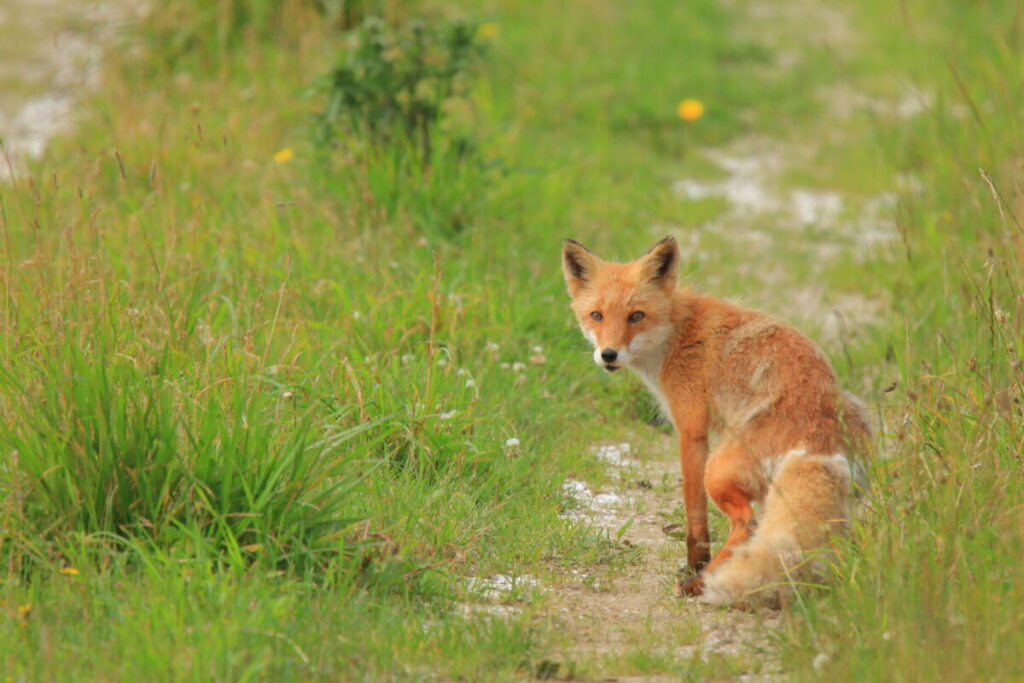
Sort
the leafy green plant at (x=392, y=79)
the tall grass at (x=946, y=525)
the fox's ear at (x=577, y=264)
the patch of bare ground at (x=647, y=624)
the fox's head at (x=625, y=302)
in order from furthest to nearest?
1. the leafy green plant at (x=392, y=79)
2. the fox's ear at (x=577, y=264)
3. the fox's head at (x=625, y=302)
4. the patch of bare ground at (x=647, y=624)
5. the tall grass at (x=946, y=525)

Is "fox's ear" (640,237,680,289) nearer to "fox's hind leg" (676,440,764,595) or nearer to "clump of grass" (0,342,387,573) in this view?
"fox's hind leg" (676,440,764,595)

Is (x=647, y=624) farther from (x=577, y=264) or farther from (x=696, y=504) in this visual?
(x=577, y=264)

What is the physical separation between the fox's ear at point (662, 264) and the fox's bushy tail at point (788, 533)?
108 cm

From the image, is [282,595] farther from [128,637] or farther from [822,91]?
[822,91]

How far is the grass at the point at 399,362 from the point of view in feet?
11.4

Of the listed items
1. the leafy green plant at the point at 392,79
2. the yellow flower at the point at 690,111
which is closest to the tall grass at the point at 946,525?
the leafy green plant at the point at 392,79

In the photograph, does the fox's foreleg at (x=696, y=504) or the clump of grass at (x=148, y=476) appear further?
the fox's foreleg at (x=696, y=504)

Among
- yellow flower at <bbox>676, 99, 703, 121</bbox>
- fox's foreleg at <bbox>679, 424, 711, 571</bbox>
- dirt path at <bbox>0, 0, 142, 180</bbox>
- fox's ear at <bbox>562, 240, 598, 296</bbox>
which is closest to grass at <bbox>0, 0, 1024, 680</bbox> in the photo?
yellow flower at <bbox>676, 99, 703, 121</bbox>

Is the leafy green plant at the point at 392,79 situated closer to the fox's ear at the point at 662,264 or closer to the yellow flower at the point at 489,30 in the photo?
the fox's ear at the point at 662,264

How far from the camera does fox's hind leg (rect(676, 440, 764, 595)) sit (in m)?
4.15

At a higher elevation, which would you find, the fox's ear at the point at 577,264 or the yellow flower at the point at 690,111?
the fox's ear at the point at 577,264

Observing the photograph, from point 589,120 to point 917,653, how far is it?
24.4 ft

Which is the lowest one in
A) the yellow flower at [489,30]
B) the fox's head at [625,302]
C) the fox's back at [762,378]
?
the fox's back at [762,378]

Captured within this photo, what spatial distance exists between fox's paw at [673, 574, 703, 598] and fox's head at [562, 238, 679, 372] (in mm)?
910
